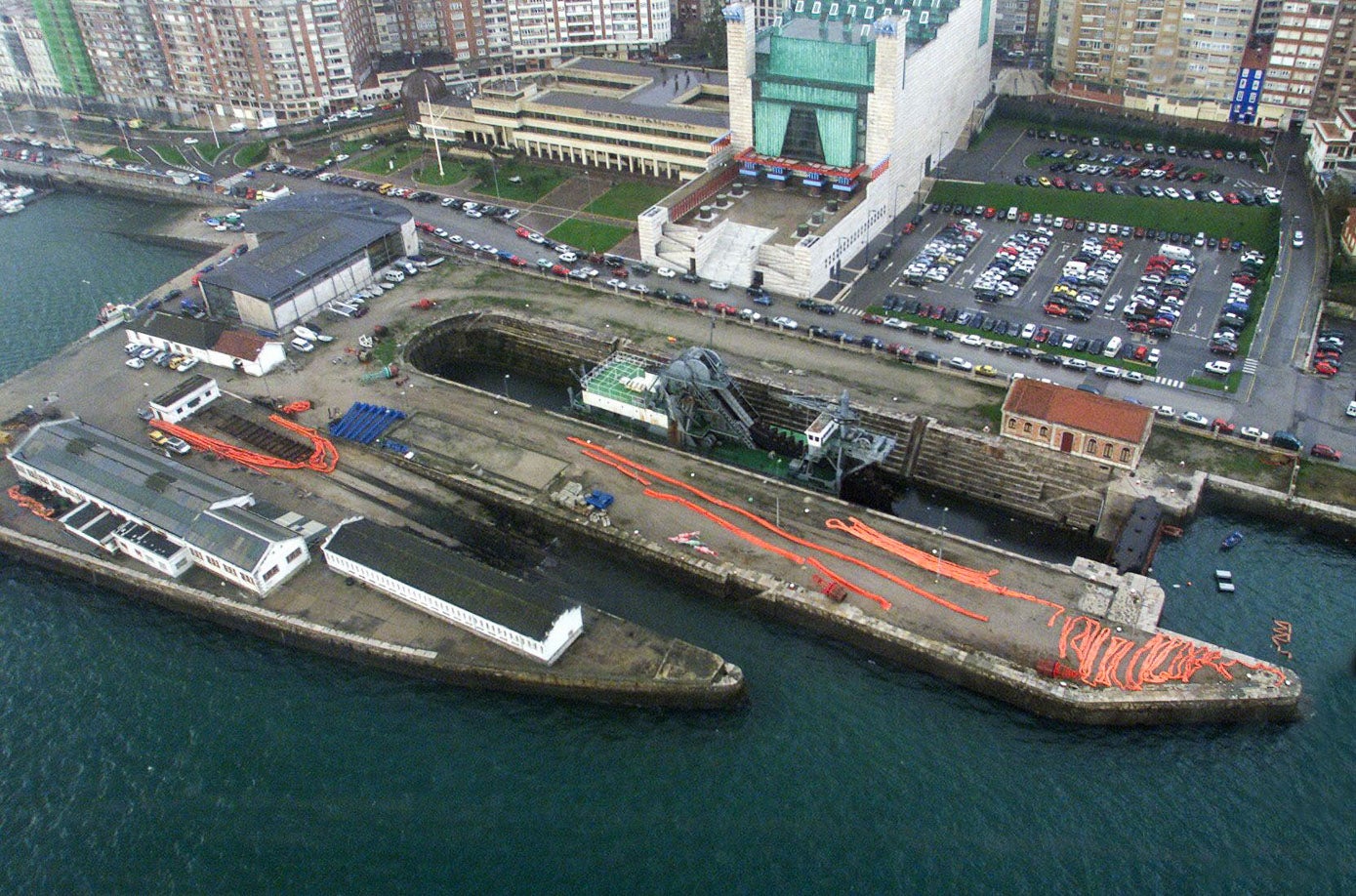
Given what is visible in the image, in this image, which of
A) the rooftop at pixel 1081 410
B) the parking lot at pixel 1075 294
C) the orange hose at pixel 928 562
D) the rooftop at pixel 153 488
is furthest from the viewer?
the parking lot at pixel 1075 294

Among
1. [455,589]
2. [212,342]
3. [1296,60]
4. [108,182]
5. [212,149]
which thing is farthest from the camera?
[212,149]

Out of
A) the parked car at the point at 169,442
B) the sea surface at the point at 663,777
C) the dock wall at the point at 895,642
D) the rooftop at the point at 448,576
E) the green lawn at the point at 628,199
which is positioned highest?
the green lawn at the point at 628,199

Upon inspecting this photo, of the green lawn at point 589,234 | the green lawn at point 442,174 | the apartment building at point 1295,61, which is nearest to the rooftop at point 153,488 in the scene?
the green lawn at point 589,234

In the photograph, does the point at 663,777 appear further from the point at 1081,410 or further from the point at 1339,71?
the point at 1339,71

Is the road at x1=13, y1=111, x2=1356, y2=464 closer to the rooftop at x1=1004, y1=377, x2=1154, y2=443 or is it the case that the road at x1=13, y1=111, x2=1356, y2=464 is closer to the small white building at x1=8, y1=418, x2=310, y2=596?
the rooftop at x1=1004, y1=377, x2=1154, y2=443

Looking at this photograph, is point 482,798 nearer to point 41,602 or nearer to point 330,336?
point 41,602

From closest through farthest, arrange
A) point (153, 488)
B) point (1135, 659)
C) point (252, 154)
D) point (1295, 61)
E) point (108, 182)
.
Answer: point (1135, 659) < point (153, 488) < point (1295, 61) < point (108, 182) < point (252, 154)

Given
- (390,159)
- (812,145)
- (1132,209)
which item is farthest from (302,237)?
(1132,209)

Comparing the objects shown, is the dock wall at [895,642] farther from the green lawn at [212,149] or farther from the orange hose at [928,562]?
the green lawn at [212,149]
